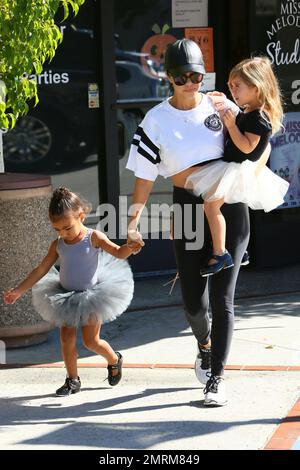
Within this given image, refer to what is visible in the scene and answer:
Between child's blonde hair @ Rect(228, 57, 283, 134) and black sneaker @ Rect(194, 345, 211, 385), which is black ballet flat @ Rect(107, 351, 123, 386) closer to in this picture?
black sneaker @ Rect(194, 345, 211, 385)

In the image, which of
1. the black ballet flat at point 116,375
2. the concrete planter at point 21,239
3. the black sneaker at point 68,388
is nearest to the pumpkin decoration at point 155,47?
the concrete planter at point 21,239

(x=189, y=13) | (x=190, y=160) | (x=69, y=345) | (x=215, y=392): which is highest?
(x=189, y=13)

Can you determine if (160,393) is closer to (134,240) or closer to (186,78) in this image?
(134,240)

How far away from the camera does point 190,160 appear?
17.5 feet

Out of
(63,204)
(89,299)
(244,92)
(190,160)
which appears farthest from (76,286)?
(244,92)

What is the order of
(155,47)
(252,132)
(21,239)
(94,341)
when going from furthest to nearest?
(155,47) < (21,239) < (94,341) < (252,132)

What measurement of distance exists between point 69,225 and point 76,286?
394mm

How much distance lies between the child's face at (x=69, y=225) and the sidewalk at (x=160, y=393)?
3.20 ft

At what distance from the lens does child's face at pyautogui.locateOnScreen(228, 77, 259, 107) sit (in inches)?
208

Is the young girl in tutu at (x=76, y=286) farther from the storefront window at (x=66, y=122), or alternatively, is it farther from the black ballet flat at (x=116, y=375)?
the storefront window at (x=66, y=122)

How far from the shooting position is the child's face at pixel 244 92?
17.4ft

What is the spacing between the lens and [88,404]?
5688 mm

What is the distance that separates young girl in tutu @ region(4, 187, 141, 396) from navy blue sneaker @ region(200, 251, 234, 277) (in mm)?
518

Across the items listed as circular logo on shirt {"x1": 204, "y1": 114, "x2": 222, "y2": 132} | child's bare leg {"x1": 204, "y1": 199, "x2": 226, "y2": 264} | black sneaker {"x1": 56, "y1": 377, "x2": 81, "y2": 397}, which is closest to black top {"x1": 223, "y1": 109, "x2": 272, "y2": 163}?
circular logo on shirt {"x1": 204, "y1": 114, "x2": 222, "y2": 132}
